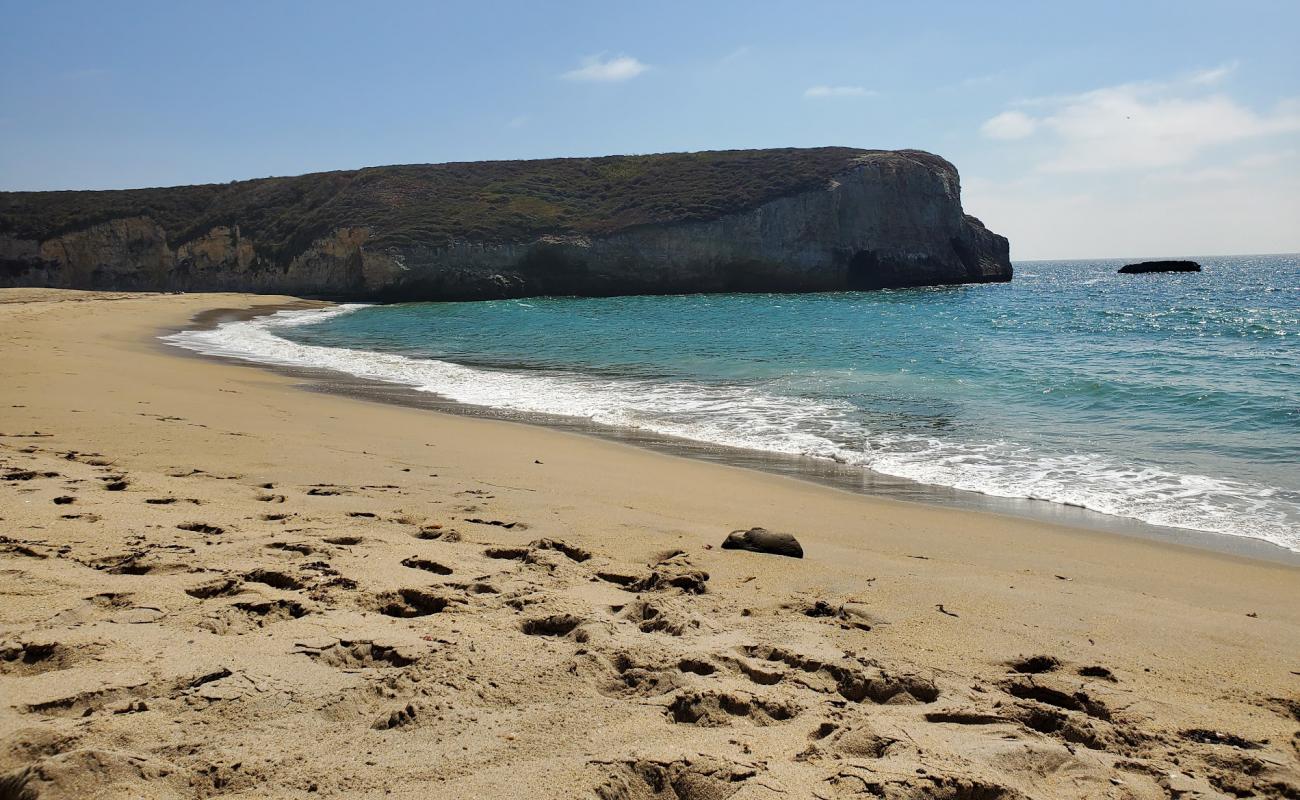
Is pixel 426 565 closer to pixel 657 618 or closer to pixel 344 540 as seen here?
pixel 344 540

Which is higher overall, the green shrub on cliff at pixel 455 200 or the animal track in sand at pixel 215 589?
the green shrub on cliff at pixel 455 200

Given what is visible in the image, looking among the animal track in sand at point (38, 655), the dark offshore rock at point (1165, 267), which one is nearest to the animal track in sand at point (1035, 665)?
the animal track in sand at point (38, 655)

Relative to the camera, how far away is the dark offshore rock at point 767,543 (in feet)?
16.0

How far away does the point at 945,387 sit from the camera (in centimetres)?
1360

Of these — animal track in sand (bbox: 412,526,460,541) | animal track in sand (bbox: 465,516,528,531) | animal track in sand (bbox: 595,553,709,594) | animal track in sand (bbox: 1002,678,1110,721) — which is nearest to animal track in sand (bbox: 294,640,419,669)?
animal track in sand (bbox: 595,553,709,594)

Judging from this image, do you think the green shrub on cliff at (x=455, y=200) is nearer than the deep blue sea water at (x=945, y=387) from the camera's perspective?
No

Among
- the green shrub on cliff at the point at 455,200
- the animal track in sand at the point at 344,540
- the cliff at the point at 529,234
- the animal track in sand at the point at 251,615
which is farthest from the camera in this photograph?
the green shrub on cliff at the point at 455,200

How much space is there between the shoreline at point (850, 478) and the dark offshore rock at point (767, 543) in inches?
96.4

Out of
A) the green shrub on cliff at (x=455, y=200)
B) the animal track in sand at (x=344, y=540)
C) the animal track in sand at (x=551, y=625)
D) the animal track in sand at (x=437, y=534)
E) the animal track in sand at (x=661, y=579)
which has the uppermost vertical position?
the green shrub on cliff at (x=455, y=200)

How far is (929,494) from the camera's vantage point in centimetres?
730

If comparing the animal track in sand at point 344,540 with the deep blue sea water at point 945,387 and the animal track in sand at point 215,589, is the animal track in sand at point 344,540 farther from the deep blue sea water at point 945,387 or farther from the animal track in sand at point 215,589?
the deep blue sea water at point 945,387

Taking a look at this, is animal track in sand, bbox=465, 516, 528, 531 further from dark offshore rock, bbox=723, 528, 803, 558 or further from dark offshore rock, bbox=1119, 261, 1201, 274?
dark offshore rock, bbox=1119, 261, 1201, 274

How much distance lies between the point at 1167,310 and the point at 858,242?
23.4 meters

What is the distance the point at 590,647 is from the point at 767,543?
1.90 m
